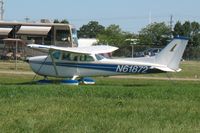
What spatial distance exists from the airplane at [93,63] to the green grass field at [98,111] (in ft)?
25.9

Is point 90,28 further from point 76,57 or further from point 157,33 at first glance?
point 76,57

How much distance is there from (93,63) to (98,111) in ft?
47.0

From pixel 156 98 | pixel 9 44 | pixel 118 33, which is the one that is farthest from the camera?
pixel 118 33

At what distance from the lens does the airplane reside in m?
26.0

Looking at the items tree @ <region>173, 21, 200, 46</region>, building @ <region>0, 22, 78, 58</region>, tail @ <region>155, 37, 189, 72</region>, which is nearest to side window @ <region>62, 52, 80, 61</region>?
tail @ <region>155, 37, 189, 72</region>

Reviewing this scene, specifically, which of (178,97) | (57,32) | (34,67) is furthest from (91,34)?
(178,97)

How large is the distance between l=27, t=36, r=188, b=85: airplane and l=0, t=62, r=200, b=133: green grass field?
7892 mm

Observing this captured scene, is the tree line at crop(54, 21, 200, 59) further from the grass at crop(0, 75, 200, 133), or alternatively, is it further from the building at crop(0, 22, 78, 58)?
the grass at crop(0, 75, 200, 133)

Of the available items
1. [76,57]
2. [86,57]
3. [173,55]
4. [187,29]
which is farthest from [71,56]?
[187,29]

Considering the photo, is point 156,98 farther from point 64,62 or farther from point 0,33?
point 0,33

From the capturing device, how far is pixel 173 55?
2594 centimetres

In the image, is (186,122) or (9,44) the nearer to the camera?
(186,122)

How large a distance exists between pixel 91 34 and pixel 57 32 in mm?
99054

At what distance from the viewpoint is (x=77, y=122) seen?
35.2ft
